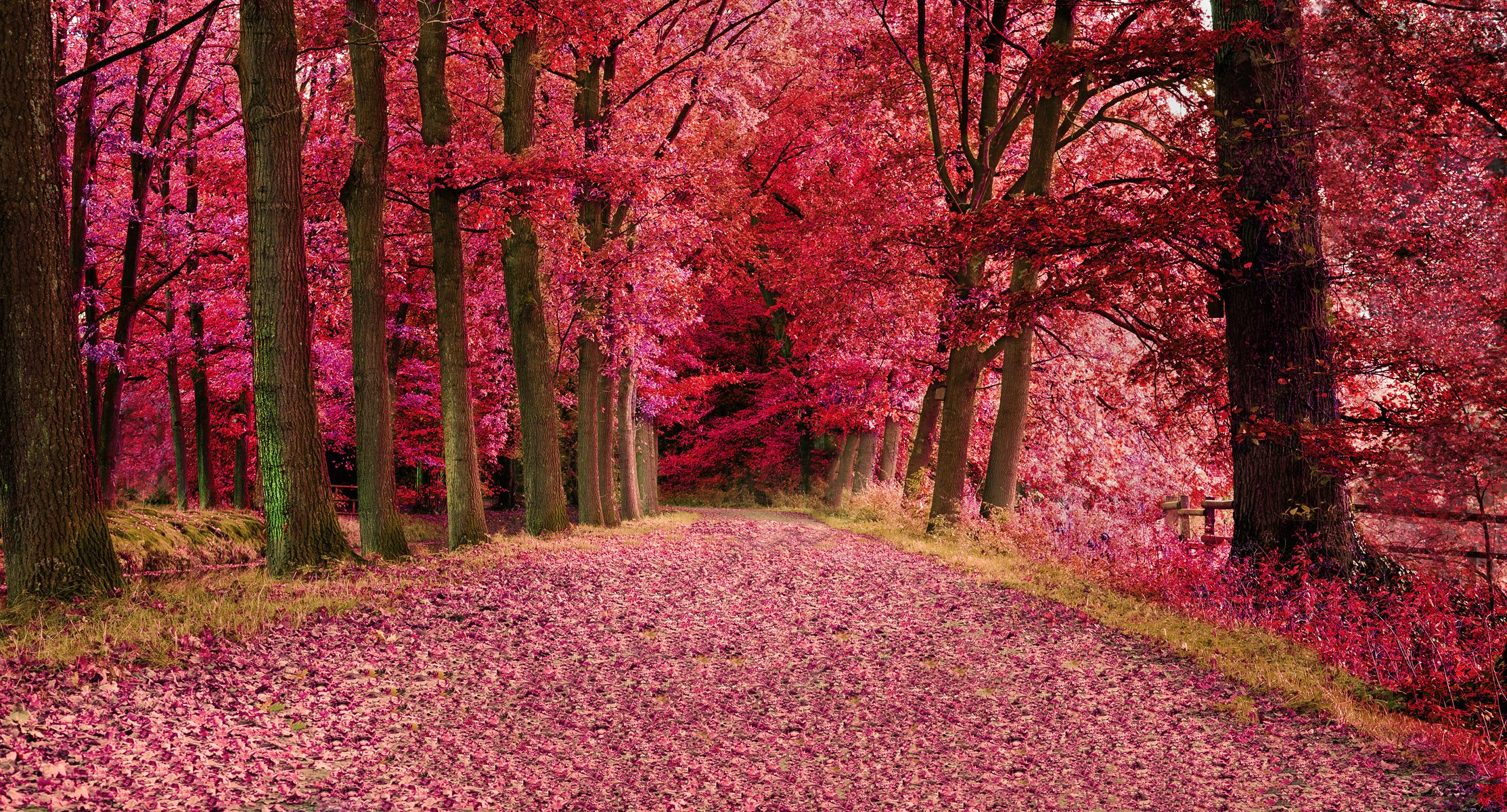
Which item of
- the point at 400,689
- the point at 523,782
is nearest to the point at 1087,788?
the point at 523,782

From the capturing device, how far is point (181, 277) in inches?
705

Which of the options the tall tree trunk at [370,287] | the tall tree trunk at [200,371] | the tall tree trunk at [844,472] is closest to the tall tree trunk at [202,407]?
the tall tree trunk at [200,371]

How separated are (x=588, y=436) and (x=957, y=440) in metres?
7.10

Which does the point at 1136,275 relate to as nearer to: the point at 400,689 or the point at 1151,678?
the point at 1151,678

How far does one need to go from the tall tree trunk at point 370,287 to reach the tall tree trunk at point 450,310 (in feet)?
3.58

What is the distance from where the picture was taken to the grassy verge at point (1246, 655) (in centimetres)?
587

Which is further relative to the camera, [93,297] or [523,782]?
[93,297]

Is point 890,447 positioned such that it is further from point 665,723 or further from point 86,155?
point 665,723

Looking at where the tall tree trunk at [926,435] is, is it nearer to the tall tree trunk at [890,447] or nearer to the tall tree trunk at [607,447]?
the tall tree trunk at [890,447]

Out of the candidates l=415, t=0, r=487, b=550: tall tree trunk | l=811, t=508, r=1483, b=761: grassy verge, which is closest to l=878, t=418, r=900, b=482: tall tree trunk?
l=811, t=508, r=1483, b=761: grassy verge

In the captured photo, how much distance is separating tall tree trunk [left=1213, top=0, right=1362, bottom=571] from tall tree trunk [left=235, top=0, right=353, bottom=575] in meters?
8.97

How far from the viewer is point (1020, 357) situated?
16797 millimetres

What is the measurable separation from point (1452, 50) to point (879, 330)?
40.6ft

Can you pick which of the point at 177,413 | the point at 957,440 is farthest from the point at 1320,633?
the point at 177,413
